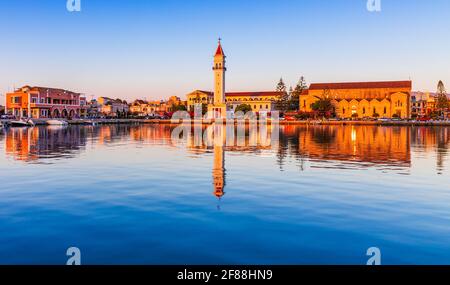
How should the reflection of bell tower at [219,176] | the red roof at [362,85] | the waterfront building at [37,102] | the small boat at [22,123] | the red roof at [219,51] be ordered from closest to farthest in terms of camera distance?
1. the reflection of bell tower at [219,176]
2. the small boat at [22,123]
3. the waterfront building at [37,102]
4. the red roof at [219,51]
5. the red roof at [362,85]

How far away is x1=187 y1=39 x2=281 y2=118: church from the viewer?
11541cm

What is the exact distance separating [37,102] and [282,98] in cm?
7366

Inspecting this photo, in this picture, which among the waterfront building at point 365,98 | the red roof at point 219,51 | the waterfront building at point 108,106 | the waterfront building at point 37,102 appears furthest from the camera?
the waterfront building at point 108,106

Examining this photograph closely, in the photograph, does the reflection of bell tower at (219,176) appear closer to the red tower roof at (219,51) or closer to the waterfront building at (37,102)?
the waterfront building at (37,102)

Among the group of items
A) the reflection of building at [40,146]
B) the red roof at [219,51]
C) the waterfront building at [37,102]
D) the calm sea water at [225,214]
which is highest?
the red roof at [219,51]

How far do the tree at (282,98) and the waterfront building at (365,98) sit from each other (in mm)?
7677

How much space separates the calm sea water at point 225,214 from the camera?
26.7ft

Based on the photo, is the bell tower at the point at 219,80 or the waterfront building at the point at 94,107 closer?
the bell tower at the point at 219,80

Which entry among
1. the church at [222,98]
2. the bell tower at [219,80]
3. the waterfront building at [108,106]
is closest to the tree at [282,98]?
the church at [222,98]

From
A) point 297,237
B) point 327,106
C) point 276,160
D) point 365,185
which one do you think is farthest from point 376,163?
point 327,106

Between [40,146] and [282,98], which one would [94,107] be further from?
[40,146]

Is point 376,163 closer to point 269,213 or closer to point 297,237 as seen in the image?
point 269,213

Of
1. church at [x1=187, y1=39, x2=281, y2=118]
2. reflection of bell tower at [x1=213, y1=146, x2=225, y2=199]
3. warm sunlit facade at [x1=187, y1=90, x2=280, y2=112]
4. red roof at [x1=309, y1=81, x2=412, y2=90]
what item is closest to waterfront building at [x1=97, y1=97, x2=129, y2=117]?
warm sunlit facade at [x1=187, y1=90, x2=280, y2=112]

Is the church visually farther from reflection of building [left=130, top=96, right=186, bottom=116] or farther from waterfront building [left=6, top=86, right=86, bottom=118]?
waterfront building [left=6, top=86, right=86, bottom=118]
